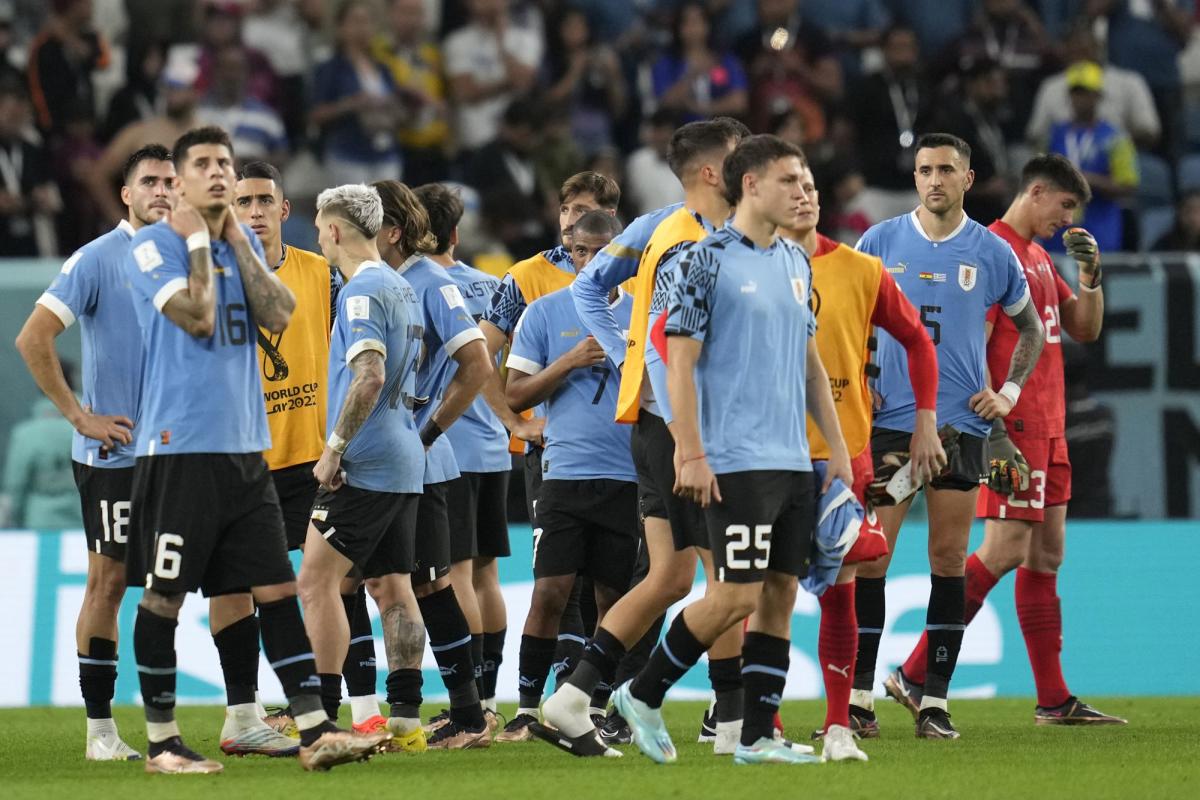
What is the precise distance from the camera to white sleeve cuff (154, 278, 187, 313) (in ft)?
22.2

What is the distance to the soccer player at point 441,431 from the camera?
828cm

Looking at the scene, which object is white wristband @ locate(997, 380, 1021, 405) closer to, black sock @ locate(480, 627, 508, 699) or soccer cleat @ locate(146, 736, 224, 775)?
black sock @ locate(480, 627, 508, 699)

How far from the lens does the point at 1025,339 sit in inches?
359

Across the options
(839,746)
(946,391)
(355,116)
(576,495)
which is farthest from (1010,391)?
(355,116)

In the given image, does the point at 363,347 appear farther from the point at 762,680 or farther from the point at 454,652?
the point at 762,680

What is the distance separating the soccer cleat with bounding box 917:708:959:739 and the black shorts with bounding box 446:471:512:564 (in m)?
2.15

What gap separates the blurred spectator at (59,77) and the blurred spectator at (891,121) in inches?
249

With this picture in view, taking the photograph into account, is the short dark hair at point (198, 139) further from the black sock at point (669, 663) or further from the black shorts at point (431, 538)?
the black sock at point (669, 663)

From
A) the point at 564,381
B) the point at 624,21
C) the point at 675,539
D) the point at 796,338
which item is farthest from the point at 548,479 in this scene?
the point at 624,21

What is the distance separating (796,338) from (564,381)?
2.04m

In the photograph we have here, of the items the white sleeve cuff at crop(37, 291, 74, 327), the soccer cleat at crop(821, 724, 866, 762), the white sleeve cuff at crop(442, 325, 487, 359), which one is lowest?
the soccer cleat at crop(821, 724, 866, 762)

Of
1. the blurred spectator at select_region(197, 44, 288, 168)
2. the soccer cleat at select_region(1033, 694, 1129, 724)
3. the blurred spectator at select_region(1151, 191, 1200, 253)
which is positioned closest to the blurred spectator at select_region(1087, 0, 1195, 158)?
the blurred spectator at select_region(1151, 191, 1200, 253)

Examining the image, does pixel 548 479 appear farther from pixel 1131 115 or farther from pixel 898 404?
pixel 1131 115

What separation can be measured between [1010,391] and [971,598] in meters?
1.15
